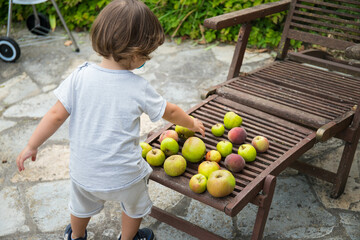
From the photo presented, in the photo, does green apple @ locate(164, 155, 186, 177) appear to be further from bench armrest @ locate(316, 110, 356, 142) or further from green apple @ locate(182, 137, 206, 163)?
bench armrest @ locate(316, 110, 356, 142)

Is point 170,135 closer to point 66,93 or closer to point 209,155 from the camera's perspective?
point 209,155

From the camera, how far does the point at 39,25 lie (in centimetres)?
507

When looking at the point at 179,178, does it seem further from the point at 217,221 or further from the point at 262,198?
the point at 217,221

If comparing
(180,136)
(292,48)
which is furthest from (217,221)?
(292,48)

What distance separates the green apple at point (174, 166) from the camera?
6.63 ft

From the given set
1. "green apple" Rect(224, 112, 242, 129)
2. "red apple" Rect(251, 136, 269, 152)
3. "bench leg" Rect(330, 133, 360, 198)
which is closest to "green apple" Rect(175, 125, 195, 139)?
"green apple" Rect(224, 112, 242, 129)

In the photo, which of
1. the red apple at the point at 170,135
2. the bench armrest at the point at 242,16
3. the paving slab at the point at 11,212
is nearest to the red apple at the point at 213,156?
the red apple at the point at 170,135

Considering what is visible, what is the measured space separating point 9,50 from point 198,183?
3.27 metres

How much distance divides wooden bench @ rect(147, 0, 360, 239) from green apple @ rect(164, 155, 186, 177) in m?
0.03

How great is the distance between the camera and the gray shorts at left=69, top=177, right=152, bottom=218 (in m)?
1.92

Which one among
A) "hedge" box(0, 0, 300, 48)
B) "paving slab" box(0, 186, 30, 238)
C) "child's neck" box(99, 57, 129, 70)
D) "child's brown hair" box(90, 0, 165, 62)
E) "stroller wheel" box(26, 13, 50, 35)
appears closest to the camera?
"child's brown hair" box(90, 0, 165, 62)

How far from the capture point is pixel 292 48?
4.63 m

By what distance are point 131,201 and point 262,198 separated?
0.61 meters

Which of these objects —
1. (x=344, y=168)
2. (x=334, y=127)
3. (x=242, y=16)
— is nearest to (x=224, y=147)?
(x=334, y=127)
